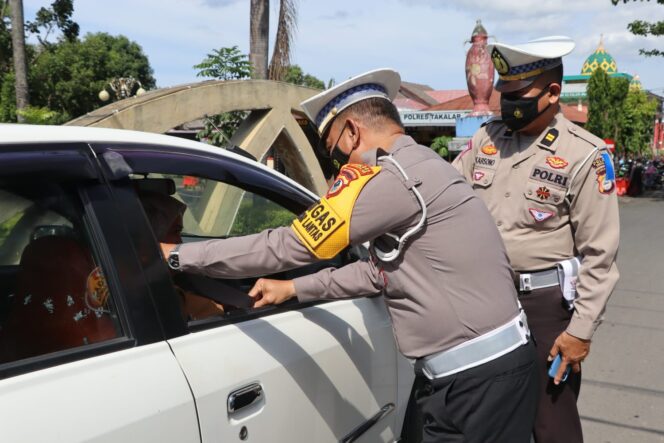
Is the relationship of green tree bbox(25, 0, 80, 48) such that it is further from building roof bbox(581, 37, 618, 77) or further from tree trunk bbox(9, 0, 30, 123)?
building roof bbox(581, 37, 618, 77)

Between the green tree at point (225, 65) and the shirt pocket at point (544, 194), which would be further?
the green tree at point (225, 65)

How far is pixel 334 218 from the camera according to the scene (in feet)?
5.73

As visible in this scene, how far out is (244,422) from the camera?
1.71 meters

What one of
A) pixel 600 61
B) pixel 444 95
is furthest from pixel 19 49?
pixel 600 61

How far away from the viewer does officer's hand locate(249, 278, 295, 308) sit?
6.66ft

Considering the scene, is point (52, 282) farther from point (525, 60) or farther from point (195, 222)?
point (525, 60)

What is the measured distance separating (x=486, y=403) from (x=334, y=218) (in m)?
0.71

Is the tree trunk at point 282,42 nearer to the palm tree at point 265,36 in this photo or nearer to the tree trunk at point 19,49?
the palm tree at point 265,36

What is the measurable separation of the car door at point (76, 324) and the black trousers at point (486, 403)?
2.44 ft

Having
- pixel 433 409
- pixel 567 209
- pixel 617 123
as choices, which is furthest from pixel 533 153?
pixel 617 123

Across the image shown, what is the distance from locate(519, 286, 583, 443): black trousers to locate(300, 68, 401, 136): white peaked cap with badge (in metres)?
1.08

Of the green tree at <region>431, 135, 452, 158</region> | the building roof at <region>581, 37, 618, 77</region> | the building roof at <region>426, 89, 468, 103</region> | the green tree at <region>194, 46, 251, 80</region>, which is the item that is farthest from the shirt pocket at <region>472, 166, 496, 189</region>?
the building roof at <region>581, 37, 618, 77</region>

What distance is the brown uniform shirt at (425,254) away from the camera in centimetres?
177

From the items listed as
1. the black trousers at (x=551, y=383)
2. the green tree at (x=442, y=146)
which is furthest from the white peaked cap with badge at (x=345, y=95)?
the green tree at (x=442, y=146)
